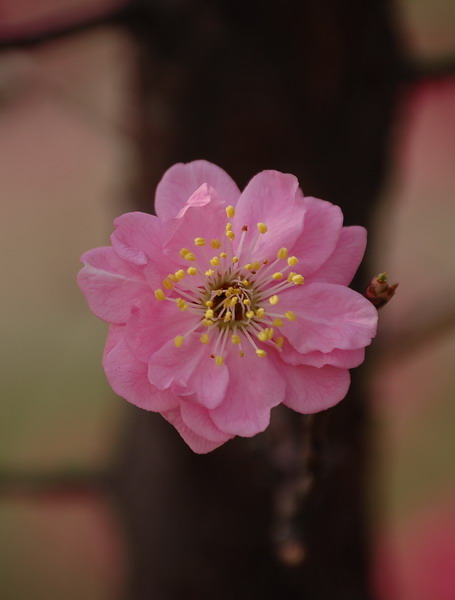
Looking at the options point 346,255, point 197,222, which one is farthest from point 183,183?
point 346,255

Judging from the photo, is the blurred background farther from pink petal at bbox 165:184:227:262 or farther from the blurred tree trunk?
pink petal at bbox 165:184:227:262

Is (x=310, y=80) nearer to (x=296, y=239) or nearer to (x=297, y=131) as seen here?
(x=297, y=131)

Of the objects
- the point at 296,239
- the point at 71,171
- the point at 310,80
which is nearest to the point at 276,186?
the point at 296,239

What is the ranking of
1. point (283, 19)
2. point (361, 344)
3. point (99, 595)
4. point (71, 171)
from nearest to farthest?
point (361, 344) < point (283, 19) < point (99, 595) < point (71, 171)

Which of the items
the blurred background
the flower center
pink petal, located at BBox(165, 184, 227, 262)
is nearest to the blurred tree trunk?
the blurred background

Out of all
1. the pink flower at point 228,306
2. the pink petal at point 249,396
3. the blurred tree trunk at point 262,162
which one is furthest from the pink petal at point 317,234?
the blurred tree trunk at point 262,162

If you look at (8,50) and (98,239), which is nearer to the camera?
(8,50)
